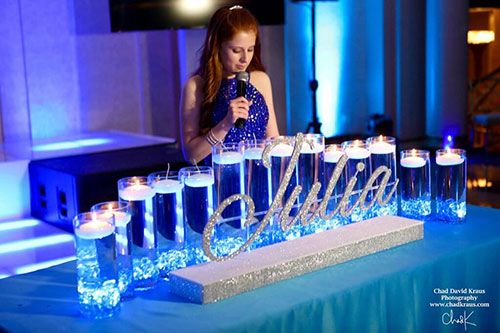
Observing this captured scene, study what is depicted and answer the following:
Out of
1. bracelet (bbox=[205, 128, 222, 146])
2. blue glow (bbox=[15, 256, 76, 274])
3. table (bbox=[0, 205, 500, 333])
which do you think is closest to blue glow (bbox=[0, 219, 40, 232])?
blue glow (bbox=[15, 256, 76, 274])

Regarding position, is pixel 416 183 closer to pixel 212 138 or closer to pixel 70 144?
pixel 212 138

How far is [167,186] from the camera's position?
1.85m

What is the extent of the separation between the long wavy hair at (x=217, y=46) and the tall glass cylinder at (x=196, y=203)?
39.3 inches

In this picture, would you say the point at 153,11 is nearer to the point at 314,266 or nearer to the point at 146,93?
the point at 146,93

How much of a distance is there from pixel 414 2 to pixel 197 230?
7.57 metres

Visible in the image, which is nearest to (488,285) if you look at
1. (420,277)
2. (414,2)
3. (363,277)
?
(420,277)

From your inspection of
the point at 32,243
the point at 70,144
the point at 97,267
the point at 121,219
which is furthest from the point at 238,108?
the point at 70,144

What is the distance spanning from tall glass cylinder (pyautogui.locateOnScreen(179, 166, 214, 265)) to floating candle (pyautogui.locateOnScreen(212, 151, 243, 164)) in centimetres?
6

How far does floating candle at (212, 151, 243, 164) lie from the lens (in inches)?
77.9

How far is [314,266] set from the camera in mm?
1952

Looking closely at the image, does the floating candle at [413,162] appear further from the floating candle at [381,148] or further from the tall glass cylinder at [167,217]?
the tall glass cylinder at [167,217]

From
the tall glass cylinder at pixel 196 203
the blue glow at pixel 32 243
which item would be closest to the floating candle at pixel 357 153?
the tall glass cylinder at pixel 196 203

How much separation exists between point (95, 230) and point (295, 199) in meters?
0.58

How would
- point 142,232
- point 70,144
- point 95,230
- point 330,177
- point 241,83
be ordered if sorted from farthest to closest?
point 70,144 < point 241,83 < point 330,177 < point 142,232 < point 95,230
